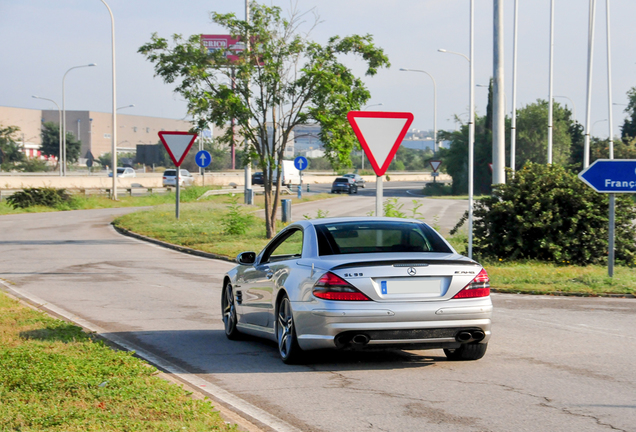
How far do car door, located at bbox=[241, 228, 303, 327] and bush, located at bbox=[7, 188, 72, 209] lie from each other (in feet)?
119

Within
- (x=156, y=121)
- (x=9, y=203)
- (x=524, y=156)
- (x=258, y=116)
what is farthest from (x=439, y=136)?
(x=156, y=121)

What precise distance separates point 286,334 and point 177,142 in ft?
68.0

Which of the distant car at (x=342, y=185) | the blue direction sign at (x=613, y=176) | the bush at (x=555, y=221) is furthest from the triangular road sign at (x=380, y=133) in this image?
the distant car at (x=342, y=185)

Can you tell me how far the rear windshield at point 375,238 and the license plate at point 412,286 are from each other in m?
0.67

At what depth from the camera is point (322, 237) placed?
802 centimetres

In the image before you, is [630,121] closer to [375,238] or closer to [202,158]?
[202,158]

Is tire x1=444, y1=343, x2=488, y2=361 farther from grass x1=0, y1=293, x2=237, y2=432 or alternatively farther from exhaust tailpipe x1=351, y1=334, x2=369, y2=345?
grass x1=0, y1=293, x2=237, y2=432

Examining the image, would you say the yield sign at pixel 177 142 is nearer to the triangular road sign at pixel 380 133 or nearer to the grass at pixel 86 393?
the triangular road sign at pixel 380 133

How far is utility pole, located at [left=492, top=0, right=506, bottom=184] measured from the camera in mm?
19188

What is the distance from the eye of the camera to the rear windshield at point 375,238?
26.1ft

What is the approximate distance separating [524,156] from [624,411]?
6970cm

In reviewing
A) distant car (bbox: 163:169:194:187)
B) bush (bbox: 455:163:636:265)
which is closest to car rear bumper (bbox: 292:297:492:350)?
bush (bbox: 455:163:636:265)

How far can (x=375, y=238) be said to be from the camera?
8.04m

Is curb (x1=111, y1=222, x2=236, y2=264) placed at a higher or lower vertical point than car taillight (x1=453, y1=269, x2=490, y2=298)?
lower
